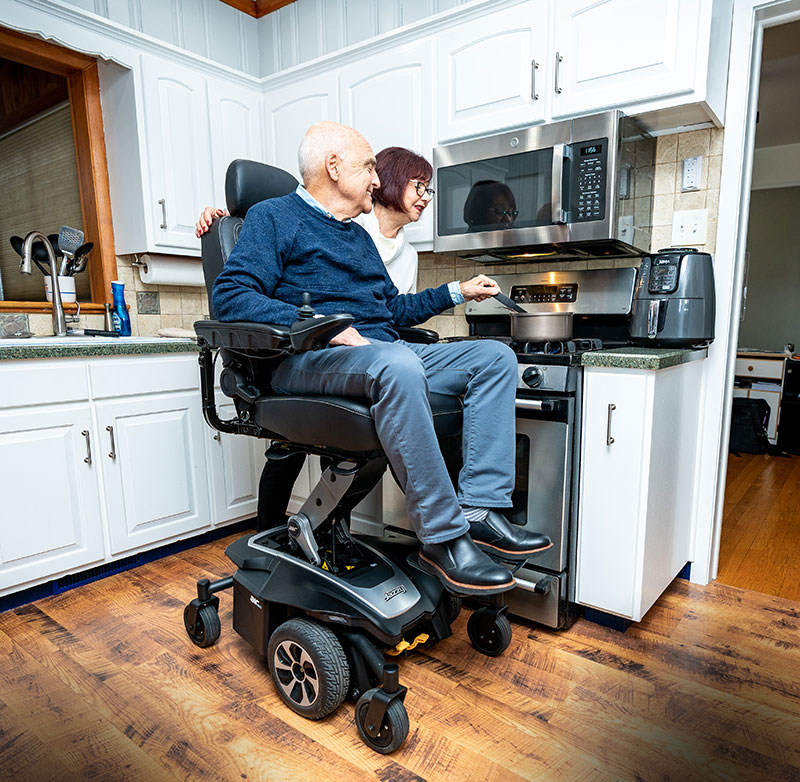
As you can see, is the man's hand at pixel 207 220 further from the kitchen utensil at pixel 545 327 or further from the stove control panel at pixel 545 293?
the stove control panel at pixel 545 293

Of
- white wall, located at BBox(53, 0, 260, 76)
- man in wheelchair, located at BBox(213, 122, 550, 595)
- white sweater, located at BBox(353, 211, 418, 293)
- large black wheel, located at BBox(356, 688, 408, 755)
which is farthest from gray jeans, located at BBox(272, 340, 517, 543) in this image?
white wall, located at BBox(53, 0, 260, 76)

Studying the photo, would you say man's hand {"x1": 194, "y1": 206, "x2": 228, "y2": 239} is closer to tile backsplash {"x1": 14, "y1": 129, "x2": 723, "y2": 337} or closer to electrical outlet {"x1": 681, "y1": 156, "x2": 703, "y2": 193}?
tile backsplash {"x1": 14, "y1": 129, "x2": 723, "y2": 337}

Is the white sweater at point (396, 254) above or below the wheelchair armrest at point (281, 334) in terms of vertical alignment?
above

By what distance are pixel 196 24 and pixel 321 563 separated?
2441mm

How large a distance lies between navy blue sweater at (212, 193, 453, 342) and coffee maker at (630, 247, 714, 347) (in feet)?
2.24

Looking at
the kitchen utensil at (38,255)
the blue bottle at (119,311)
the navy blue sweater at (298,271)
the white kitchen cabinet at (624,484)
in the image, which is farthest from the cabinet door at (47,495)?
the white kitchen cabinet at (624,484)

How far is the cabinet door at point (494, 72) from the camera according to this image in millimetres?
1823

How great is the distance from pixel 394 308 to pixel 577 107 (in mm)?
869

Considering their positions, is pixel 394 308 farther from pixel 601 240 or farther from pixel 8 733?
pixel 8 733

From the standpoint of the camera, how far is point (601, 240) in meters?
1.76

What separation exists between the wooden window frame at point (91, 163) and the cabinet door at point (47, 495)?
678mm

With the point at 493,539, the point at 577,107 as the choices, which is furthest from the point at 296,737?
the point at 577,107

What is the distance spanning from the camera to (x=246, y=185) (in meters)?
1.41

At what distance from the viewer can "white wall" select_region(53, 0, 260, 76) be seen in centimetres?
225
